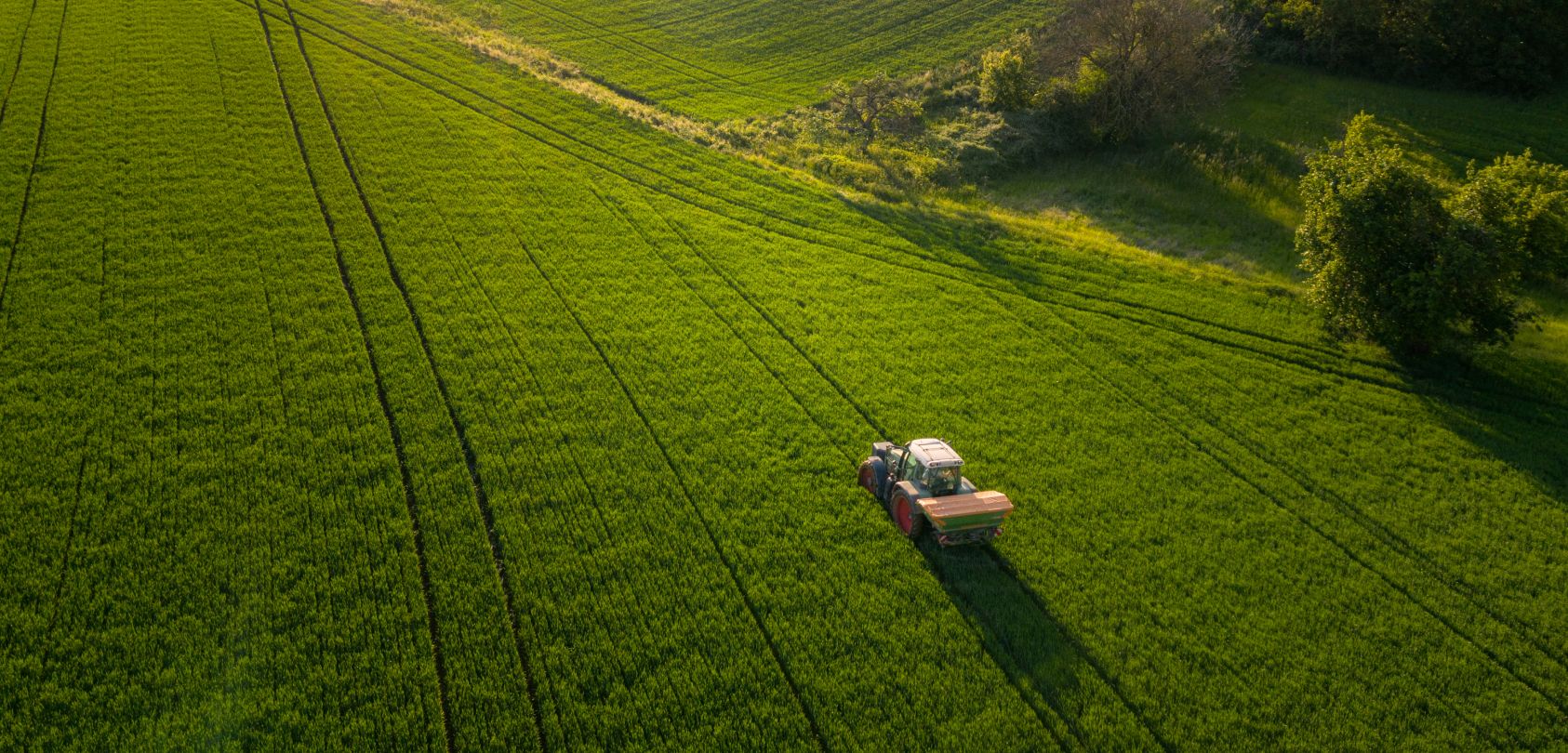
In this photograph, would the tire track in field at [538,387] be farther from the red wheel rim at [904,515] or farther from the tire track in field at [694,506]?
the red wheel rim at [904,515]

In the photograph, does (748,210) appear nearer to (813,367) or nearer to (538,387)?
(813,367)

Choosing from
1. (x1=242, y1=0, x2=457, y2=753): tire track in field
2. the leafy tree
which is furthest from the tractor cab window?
the leafy tree

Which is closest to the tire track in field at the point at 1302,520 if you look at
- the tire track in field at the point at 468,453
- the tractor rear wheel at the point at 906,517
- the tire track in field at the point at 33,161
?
the tractor rear wheel at the point at 906,517

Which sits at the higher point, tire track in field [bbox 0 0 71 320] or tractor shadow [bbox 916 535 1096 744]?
tire track in field [bbox 0 0 71 320]

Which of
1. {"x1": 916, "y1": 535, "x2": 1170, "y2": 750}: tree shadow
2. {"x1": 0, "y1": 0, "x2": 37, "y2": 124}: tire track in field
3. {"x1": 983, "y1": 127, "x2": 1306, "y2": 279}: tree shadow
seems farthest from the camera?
{"x1": 983, "y1": 127, "x2": 1306, "y2": 279}: tree shadow

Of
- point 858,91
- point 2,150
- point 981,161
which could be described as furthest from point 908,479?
point 858,91

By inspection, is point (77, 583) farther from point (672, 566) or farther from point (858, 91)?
point (858, 91)

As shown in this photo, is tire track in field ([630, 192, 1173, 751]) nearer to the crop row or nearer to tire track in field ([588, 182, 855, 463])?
tire track in field ([588, 182, 855, 463])
